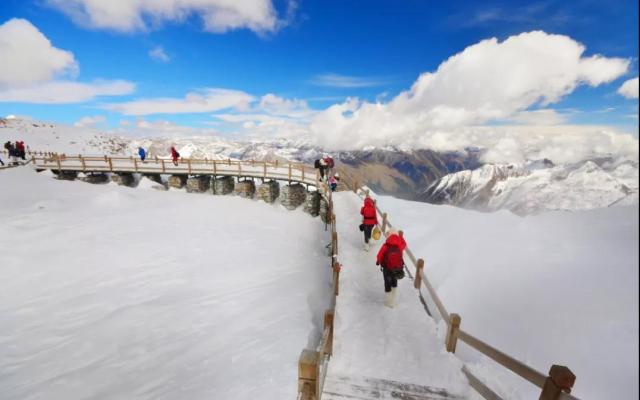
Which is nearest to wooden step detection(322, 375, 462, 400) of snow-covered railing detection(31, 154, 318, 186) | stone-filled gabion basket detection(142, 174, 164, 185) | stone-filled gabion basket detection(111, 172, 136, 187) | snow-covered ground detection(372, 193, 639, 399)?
snow-covered ground detection(372, 193, 639, 399)

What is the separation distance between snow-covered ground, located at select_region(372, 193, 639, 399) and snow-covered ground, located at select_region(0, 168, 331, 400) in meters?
6.47

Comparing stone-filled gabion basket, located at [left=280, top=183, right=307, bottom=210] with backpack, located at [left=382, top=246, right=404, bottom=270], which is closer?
backpack, located at [left=382, top=246, right=404, bottom=270]

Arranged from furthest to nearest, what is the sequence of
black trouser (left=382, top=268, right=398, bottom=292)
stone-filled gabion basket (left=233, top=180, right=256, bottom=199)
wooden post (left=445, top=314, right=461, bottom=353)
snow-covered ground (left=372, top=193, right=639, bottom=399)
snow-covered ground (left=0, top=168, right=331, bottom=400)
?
stone-filled gabion basket (left=233, top=180, right=256, bottom=199), snow-covered ground (left=372, top=193, right=639, bottom=399), snow-covered ground (left=0, top=168, right=331, bottom=400), black trouser (left=382, top=268, right=398, bottom=292), wooden post (left=445, top=314, right=461, bottom=353)

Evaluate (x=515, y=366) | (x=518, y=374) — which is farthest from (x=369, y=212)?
(x=518, y=374)

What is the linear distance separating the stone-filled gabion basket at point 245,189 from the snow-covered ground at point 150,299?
5057 millimetres

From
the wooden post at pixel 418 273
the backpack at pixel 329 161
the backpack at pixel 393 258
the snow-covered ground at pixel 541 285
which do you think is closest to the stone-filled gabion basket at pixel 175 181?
the backpack at pixel 329 161

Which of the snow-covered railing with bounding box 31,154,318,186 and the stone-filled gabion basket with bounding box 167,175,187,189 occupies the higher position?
the snow-covered railing with bounding box 31,154,318,186

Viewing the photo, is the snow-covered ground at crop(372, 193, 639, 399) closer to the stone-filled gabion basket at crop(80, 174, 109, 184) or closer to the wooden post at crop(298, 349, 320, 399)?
the wooden post at crop(298, 349, 320, 399)

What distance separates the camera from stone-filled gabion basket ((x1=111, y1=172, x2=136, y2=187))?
28516mm

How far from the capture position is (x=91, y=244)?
52.1ft

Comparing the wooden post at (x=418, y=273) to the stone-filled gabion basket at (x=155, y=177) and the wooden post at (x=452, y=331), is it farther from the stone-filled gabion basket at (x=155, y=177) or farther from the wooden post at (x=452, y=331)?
the stone-filled gabion basket at (x=155, y=177)

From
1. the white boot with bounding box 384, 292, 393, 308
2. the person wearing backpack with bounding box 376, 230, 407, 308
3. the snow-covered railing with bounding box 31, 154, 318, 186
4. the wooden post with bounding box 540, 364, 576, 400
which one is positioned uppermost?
the snow-covered railing with bounding box 31, 154, 318, 186

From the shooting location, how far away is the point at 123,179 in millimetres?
28578

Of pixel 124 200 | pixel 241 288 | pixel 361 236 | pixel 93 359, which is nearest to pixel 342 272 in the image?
pixel 361 236
